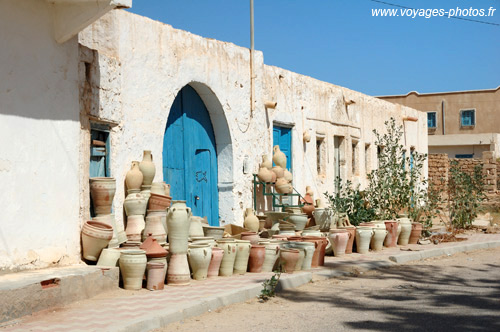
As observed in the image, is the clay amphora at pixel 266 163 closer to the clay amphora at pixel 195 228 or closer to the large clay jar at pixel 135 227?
the clay amphora at pixel 195 228

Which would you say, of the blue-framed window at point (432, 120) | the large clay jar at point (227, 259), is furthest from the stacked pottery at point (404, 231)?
the blue-framed window at point (432, 120)

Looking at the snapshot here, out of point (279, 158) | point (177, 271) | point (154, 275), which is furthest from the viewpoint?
point (279, 158)

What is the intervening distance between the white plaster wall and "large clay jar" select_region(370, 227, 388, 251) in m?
6.07

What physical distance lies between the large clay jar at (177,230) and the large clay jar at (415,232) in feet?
21.8

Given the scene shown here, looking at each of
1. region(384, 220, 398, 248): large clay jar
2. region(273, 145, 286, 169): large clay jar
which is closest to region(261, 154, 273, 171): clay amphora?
region(273, 145, 286, 169): large clay jar

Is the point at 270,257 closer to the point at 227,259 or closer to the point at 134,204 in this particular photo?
the point at 227,259

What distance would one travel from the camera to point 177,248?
7.88 m

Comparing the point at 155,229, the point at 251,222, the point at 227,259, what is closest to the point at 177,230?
the point at 155,229

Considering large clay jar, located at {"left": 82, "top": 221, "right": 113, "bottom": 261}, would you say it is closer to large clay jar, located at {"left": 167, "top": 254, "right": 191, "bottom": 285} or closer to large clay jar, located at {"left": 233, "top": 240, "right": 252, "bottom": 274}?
large clay jar, located at {"left": 167, "top": 254, "right": 191, "bottom": 285}

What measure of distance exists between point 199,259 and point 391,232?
5516mm

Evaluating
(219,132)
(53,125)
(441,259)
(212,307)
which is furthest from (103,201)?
(441,259)

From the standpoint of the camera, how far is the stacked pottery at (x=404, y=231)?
1289cm

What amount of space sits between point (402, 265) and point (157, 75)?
4916 millimetres

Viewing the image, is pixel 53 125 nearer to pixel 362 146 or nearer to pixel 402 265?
pixel 402 265
